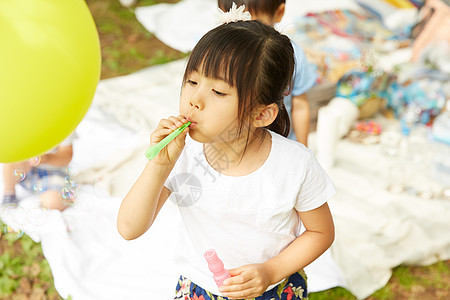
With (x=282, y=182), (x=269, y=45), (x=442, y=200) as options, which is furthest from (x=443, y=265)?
(x=269, y=45)

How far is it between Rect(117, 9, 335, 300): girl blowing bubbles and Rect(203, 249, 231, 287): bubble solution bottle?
2cm

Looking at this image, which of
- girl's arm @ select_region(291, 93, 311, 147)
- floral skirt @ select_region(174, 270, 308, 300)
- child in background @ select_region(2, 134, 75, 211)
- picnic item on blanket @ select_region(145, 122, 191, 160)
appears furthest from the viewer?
child in background @ select_region(2, 134, 75, 211)

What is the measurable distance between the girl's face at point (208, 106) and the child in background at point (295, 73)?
2.18ft

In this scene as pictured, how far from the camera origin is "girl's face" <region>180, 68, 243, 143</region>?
100 centimetres

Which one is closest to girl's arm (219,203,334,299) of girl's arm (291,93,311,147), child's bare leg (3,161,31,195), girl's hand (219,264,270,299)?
girl's hand (219,264,270,299)

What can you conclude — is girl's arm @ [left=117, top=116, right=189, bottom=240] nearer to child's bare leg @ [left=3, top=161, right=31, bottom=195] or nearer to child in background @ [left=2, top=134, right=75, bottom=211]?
child in background @ [left=2, top=134, right=75, bottom=211]

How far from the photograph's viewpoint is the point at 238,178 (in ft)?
Result: 3.65

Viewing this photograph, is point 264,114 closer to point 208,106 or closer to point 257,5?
point 208,106

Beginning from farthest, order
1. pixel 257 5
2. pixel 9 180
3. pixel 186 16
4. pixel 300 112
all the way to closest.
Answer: pixel 186 16
pixel 9 180
pixel 300 112
pixel 257 5

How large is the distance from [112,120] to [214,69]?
1.94m

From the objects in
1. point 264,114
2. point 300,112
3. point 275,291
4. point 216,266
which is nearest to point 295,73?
point 300,112

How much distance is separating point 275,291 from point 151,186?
1.33ft

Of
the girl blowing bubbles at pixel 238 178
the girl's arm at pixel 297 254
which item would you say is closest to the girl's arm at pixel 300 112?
the girl blowing bubbles at pixel 238 178

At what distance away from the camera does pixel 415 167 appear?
2627 millimetres
